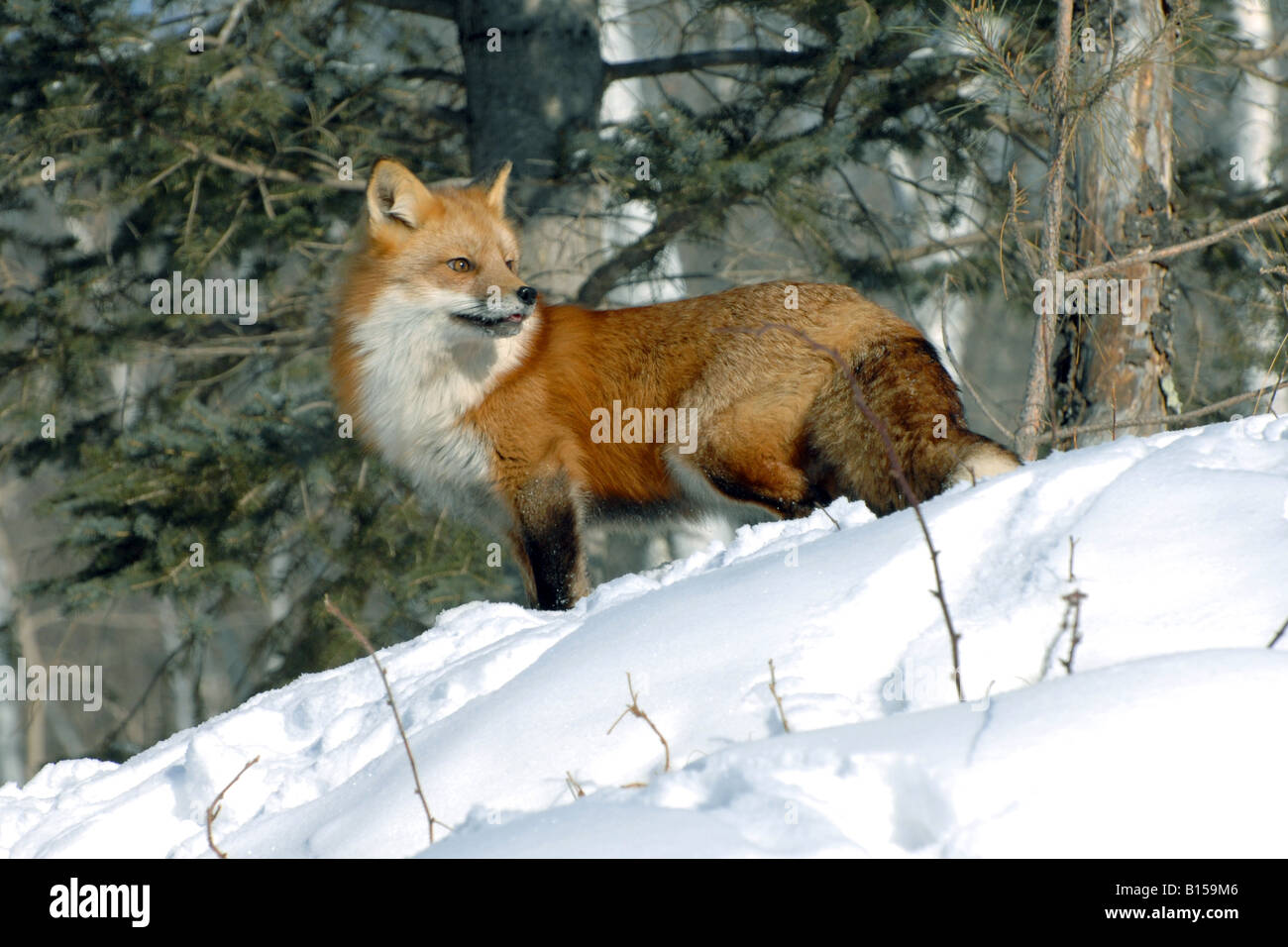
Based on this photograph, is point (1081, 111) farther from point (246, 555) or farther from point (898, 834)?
point (246, 555)

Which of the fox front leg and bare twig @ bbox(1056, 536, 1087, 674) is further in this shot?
the fox front leg

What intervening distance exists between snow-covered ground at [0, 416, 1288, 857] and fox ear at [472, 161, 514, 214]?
287 cm

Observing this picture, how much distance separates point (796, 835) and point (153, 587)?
7.08 m

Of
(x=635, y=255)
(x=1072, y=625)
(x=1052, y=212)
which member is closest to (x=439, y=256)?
(x=1052, y=212)

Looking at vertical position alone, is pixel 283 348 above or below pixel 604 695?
above

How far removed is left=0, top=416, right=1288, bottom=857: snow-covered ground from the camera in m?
2.12

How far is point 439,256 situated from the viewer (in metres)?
5.73

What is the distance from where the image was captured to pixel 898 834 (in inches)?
85.6

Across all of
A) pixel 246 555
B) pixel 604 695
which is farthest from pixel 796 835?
pixel 246 555
